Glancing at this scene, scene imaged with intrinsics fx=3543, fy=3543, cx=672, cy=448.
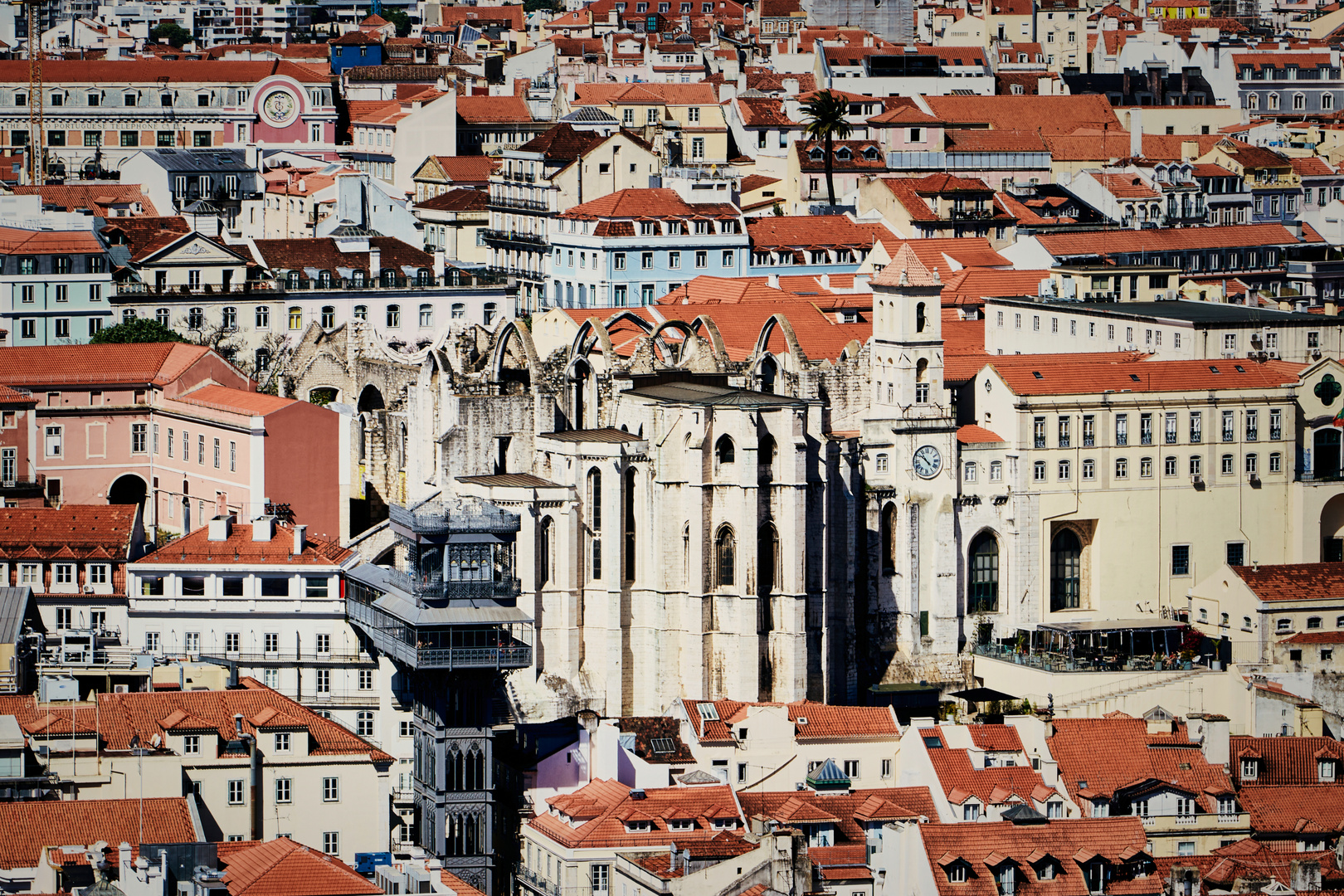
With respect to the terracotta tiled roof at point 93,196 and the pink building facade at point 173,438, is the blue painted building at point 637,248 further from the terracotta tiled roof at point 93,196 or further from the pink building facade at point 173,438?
the pink building facade at point 173,438

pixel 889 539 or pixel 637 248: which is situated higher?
pixel 637 248

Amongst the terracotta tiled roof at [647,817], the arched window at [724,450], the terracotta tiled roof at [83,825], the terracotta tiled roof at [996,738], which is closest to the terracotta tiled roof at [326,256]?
the arched window at [724,450]

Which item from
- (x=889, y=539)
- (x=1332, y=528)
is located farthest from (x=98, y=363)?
(x=1332, y=528)

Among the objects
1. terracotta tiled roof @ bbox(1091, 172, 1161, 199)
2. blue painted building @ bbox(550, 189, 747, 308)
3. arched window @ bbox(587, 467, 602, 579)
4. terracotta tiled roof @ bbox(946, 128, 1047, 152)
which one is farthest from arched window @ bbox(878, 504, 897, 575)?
terracotta tiled roof @ bbox(946, 128, 1047, 152)

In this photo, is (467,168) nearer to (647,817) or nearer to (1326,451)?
(1326,451)

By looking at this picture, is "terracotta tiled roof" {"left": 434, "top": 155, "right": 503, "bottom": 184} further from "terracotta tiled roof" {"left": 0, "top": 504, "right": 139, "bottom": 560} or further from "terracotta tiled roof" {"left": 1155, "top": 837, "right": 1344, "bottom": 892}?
"terracotta tiled roof" {"left": 1155, "top": 837, "right": 1344, "bottom": 892}

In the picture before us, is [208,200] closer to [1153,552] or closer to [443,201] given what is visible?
[443,201]
